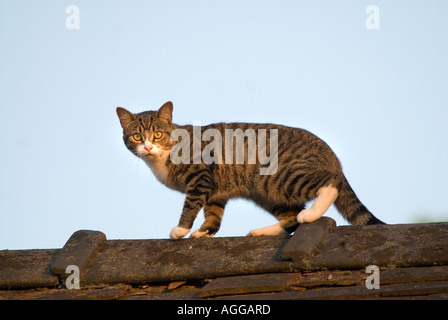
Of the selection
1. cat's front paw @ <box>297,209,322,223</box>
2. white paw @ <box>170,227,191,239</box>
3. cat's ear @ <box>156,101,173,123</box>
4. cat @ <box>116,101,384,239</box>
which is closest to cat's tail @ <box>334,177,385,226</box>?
cat @ <box>116,101,384,239</box>

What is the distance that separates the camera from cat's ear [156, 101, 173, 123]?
7691 mm

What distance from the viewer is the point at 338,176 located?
6.14 m

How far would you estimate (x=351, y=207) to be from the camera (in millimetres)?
6297

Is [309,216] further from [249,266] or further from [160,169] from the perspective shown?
[160,169]

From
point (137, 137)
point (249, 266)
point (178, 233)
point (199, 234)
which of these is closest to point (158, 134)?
point (137, 137)

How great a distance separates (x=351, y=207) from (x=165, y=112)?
2564 mm

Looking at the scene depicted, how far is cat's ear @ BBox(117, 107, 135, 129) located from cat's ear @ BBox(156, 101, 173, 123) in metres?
0.31

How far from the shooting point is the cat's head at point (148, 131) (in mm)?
7258

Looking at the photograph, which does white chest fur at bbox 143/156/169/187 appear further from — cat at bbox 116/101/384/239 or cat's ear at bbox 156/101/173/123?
cat's ear at bbox 156/101/173/123

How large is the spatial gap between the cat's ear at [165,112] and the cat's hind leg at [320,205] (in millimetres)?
2350

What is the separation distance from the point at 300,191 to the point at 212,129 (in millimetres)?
1623

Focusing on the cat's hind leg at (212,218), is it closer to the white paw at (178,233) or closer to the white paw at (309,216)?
the white paw at (178,233)

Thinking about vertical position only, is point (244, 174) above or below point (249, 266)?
above
